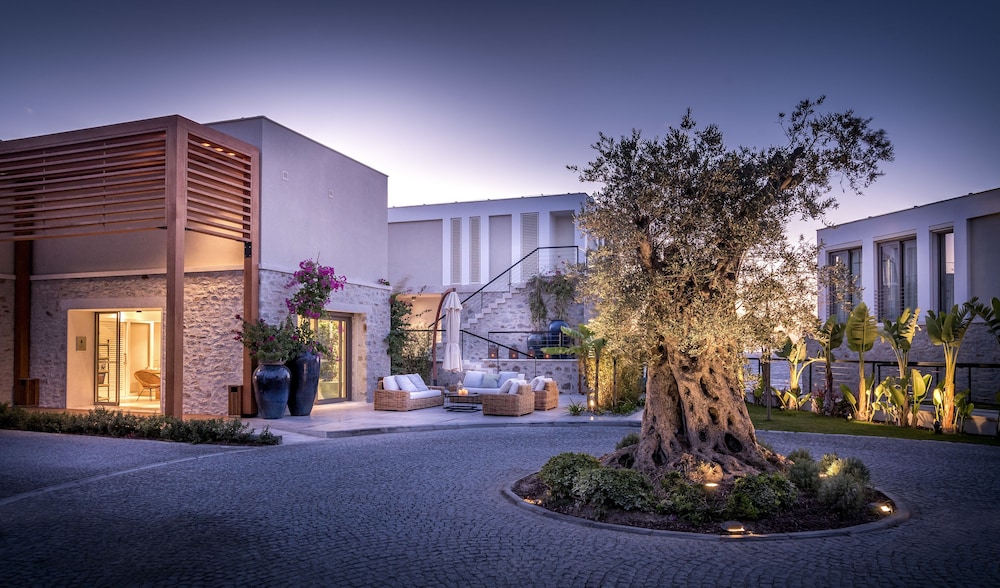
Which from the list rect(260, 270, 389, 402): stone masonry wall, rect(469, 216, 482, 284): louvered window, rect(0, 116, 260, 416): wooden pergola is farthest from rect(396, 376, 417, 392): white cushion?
rect(469, 216, 482, 284): louvered window

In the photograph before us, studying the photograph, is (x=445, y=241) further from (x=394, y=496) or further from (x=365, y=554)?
(x=365, y=554)

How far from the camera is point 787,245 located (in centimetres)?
724

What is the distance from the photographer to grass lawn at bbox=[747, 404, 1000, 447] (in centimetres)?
1235

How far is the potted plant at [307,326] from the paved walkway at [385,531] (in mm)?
3869

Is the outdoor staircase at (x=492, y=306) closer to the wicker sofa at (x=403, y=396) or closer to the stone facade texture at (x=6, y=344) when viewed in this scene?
the wicker sofa at (x=403, y=396)

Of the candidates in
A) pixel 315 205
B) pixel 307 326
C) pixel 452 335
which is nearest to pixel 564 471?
pixel 307 326

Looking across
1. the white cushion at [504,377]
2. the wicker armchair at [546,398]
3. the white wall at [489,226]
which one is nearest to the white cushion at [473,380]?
the white cushion at [504,377]

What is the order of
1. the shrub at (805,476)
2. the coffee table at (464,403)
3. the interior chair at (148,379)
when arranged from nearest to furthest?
the shrub at (805,476)
the coffee table at (464,403)
the interior chair at (148,379)

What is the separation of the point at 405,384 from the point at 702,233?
10468 mm

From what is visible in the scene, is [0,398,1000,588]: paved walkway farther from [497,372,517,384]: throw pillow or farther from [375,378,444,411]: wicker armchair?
[497,372,517,384]: throw pillow

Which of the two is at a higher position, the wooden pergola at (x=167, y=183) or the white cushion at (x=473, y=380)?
the wooden pergola at (x=167, y=183)

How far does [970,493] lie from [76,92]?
16.7m

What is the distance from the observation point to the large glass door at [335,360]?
675 inches

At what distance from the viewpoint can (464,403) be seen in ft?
54.9
